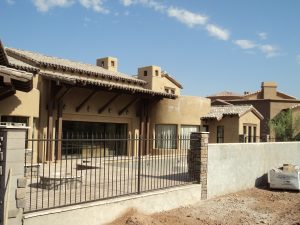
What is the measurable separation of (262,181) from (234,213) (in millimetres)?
5350

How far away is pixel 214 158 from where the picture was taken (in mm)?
12680

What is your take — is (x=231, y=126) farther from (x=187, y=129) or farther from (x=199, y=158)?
(x=199, y=158)

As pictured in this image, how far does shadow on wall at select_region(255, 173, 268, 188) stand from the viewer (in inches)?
601

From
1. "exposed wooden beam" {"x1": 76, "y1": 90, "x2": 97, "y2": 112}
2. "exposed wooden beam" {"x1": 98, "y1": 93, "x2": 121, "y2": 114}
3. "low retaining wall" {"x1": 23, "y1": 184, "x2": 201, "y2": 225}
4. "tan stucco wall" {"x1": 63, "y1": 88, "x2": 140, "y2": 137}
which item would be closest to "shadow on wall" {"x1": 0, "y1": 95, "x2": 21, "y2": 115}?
"tan stucco wall" {"x1": 63, "y1": 88, "x2": 140, "y2": 137}

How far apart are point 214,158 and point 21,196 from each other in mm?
7366

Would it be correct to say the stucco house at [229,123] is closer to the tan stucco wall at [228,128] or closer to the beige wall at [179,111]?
the tan stucco wall at [228,128]

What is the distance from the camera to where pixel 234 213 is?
10.8 metres

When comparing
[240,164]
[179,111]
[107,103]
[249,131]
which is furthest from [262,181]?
[249,131]

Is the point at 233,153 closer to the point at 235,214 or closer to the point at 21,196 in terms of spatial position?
the point at 235,214

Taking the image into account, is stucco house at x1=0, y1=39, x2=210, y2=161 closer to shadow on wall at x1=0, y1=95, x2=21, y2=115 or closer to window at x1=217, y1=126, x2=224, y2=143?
shadow on wall at x1=0, y1=95, x2=21, y2=115

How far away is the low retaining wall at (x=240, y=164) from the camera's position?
12625mm

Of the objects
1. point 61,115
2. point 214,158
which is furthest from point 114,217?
point 61,115

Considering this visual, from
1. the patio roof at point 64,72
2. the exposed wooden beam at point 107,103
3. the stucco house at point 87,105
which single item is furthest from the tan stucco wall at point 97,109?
the patio roof at point 64,72

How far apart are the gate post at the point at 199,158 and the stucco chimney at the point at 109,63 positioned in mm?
17581
